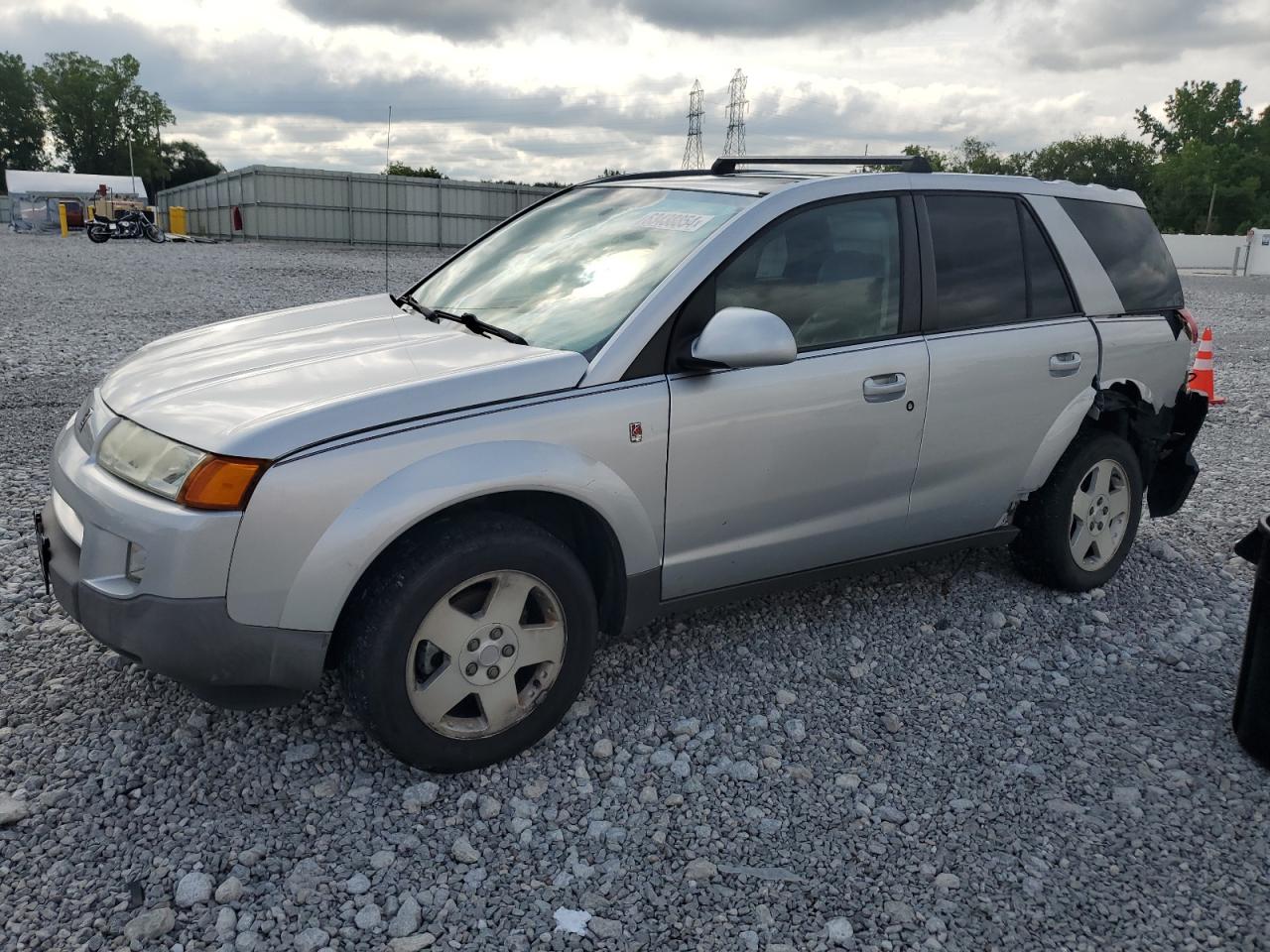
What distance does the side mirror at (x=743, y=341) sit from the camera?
3.16 m

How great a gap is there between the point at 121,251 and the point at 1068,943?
31.6m

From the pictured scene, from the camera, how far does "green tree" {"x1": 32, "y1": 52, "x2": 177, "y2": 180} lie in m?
99.2

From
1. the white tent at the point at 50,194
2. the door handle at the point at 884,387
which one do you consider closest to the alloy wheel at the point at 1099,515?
the door handle at the point at 884,387

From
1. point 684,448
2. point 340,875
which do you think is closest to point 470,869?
point 340,875

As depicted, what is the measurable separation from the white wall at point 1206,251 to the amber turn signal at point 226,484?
50.9m

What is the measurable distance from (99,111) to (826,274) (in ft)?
376

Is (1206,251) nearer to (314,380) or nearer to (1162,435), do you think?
(1162,435)

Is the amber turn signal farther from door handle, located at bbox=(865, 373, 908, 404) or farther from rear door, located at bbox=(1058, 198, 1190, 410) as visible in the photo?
rear door, located at bbox=(1058, 198, 1190, 410)

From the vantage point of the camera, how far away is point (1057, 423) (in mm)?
4336

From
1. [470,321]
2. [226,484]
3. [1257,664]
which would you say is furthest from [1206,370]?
[226,484]

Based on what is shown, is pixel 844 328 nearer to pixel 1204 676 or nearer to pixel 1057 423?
pixel 1057 423

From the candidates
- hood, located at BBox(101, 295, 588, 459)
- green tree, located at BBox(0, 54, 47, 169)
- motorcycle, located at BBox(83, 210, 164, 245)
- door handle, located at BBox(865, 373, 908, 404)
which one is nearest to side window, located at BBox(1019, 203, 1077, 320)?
door handle, located at BBox(865, 373, 908, 404)

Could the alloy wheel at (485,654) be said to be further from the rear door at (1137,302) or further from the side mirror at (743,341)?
the rear door at (1137,302)

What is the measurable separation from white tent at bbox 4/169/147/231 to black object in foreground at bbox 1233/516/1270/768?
5068 centimetres
